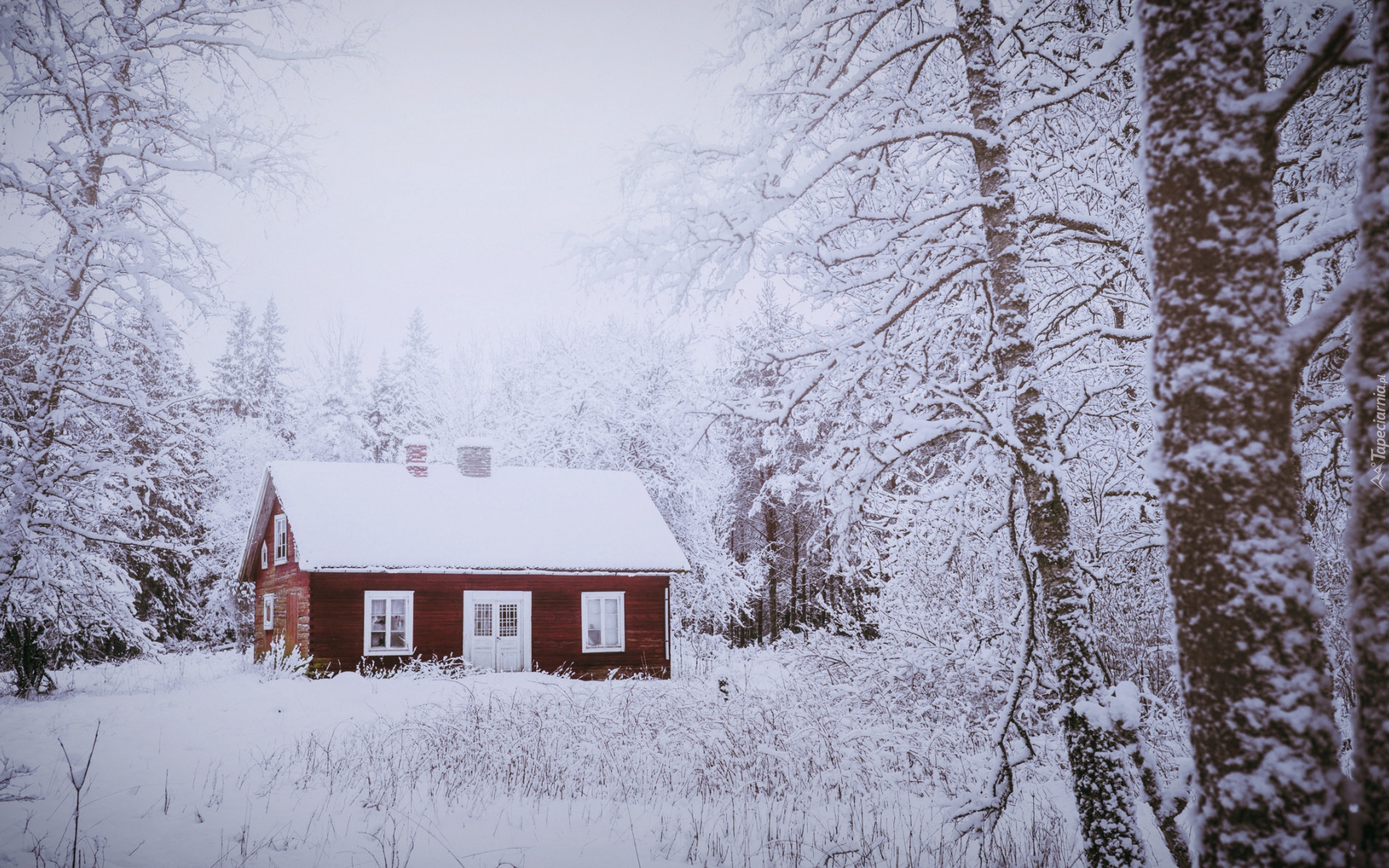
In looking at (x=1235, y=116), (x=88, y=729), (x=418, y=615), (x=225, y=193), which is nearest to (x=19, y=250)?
(x=225, y=193)

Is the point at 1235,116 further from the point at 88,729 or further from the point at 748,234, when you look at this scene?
the point at 88,729

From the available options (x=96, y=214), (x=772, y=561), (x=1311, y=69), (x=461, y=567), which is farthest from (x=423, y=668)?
(x=1311, y=69)

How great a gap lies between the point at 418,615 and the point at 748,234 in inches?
699

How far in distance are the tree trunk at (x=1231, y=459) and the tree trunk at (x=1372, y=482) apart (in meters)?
0.16

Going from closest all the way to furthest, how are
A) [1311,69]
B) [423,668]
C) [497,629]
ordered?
[1311,69], [423,668], [497,629]

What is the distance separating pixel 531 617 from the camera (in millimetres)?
20703

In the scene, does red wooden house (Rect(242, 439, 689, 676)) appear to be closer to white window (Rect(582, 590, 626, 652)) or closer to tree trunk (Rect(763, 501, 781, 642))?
white window (Rect(582, 590, 626, 652))

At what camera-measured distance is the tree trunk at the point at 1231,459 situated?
7.26ft

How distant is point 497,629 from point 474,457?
626 cm

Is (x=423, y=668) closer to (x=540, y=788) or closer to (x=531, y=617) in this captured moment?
(x=531, y=617)

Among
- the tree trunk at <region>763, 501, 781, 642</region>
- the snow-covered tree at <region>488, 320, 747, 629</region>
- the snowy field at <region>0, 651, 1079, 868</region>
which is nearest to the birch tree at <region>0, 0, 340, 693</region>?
the snowy field at <region>0, 651, 1079, 868</region>

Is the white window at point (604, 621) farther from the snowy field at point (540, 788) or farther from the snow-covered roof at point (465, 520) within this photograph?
the snowy field at point (540, 788)

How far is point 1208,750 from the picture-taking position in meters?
2.38

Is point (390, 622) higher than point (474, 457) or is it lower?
lower
